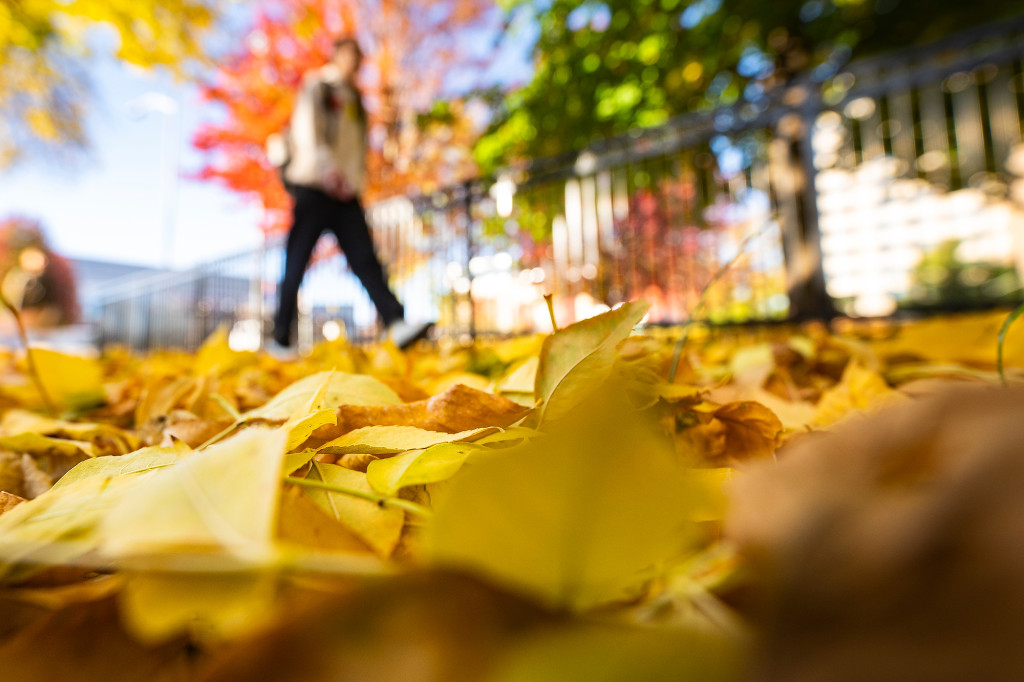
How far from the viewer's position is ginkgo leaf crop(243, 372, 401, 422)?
35cm

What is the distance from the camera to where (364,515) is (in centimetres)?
21

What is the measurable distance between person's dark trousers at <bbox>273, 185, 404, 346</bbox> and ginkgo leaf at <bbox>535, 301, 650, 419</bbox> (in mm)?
1904

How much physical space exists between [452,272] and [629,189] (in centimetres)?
124

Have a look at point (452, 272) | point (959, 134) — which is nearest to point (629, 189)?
point (452, 272)

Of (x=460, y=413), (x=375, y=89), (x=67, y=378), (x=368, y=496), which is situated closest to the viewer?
(x=368, y=496)

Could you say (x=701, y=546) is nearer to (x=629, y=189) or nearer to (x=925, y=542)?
(x=925, y=542)

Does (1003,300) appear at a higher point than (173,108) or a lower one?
lower

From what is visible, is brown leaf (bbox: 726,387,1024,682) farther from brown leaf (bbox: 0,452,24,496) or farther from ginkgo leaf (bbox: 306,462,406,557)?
brown leaf (bbox: 0,452,24,496)

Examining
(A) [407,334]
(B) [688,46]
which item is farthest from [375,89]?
(A) [407,334]

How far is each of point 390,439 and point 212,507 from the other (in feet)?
0.44

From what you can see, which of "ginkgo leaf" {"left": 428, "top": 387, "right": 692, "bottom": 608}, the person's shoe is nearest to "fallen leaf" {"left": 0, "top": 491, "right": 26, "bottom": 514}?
"ginkgo leaf" {"left": 428, "top": 387, "right": 692, "bottom": 608}

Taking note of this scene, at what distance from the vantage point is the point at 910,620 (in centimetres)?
9

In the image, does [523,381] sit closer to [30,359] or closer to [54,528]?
[54,528]

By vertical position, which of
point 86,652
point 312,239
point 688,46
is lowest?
point 86,652
